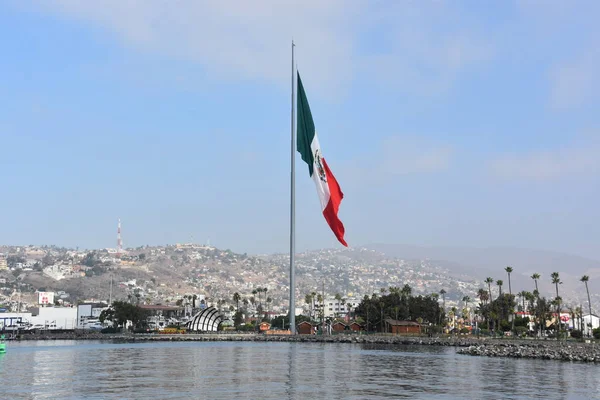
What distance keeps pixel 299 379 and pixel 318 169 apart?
2015cm

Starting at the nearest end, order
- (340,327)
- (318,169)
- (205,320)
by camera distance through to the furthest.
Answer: (318,169) → (340,327) → (205,320)

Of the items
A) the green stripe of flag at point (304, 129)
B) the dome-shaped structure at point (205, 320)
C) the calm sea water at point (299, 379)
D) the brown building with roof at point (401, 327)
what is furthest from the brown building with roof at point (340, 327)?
the green stripe of flag at point (304, 129)

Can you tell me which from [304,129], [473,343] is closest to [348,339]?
[473,343]

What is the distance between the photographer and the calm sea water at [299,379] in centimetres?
3144

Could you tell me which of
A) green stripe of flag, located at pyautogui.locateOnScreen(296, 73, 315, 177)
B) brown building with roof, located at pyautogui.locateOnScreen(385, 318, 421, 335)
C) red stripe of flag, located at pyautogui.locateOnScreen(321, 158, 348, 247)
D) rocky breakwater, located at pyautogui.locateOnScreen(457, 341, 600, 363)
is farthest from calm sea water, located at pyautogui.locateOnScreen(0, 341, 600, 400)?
brown building with roof, located at pyautogui.locateOnScreen(385, 318, 421, 335)

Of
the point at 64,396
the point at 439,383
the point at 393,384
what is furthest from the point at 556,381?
the point at 64,396

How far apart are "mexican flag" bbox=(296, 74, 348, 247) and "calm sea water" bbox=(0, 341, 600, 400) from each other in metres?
10.5

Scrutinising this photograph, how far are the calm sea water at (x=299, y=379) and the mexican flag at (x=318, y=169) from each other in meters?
10.5

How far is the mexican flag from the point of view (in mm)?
50969

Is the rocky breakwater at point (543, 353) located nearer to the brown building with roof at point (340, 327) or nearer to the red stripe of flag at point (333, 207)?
the red stripe of flag at point (333, 207)

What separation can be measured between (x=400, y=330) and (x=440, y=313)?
2224cm

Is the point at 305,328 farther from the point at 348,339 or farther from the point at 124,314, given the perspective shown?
the point at 124,314

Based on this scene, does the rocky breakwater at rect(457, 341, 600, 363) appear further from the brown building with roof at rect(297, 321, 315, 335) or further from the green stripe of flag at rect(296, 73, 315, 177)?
the brown building with roof at rect(297, 321, 315, 335)

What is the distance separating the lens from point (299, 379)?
37.8 m
